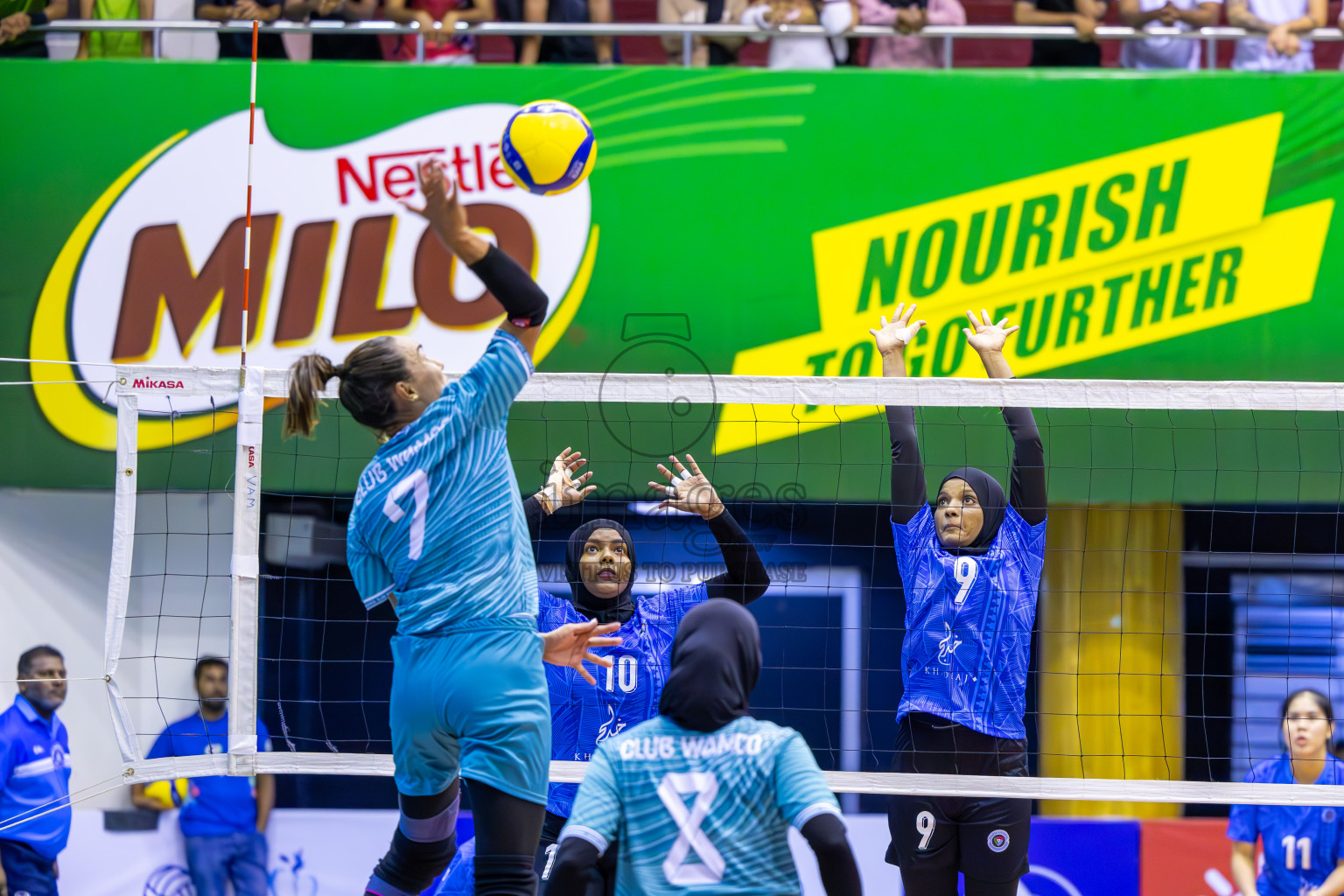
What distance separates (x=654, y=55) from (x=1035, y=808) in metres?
5.34

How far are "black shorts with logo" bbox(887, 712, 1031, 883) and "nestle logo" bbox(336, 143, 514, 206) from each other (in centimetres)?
380

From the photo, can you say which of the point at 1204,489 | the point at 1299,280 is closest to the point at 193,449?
the point at 1204,489

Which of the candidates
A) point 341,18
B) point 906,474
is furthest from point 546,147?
point 341,18

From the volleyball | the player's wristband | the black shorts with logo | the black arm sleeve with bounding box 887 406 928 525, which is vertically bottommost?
the volleyball

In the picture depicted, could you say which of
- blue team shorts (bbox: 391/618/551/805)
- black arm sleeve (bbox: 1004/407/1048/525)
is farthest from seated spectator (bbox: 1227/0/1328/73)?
blue team shorts (bbox: 391/618/551/805)

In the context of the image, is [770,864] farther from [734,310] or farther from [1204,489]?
[1204,489]

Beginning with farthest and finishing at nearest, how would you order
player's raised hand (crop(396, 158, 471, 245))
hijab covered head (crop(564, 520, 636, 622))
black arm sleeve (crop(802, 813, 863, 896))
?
hijab covered head (crop(564, 520, 636, 622)), player's raised hand (crop(396, 158, 471, 245)), black arm sleeve (crop(802, 813, 863, 896))

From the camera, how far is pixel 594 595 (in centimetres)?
475

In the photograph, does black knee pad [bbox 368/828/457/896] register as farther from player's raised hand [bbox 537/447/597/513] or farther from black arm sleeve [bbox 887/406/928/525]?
black arm sleeve [bbox 887/406/928/525]

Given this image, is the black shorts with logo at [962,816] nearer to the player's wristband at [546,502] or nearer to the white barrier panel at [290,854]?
the player's wristband at [546,502]

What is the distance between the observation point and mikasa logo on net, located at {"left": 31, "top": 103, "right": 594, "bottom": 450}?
259 inches

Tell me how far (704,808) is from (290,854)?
498 cm

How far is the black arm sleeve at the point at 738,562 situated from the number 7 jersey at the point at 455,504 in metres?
1.56

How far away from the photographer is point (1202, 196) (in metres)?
6.49
